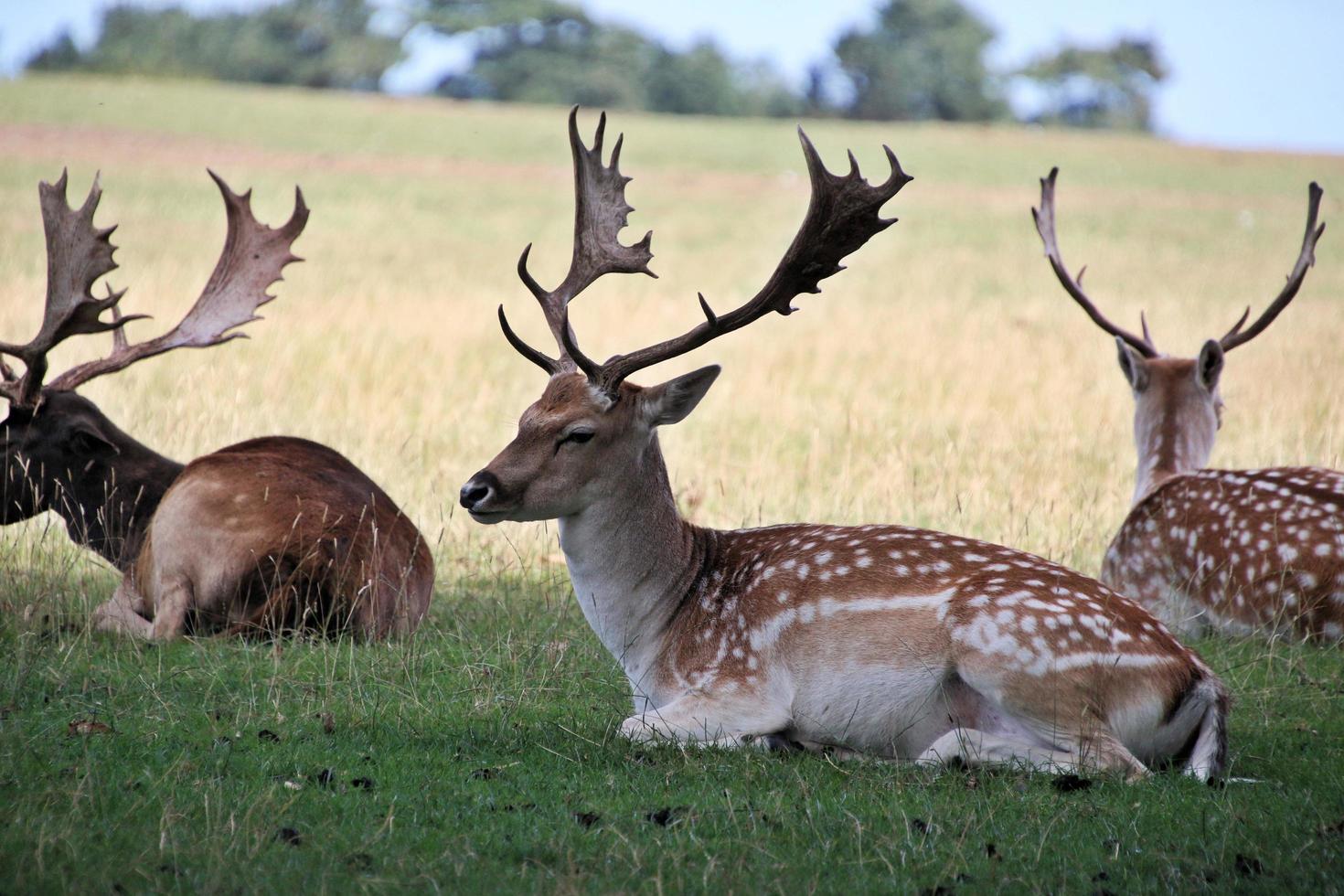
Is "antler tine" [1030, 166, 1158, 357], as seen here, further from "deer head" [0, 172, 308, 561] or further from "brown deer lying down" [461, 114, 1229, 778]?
"deer head" [0, 172, 308, 561]

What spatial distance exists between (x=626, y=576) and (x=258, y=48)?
72495 millimetres

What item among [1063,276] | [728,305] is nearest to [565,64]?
[728,305]

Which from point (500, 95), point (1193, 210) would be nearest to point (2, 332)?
point (1193, 210)

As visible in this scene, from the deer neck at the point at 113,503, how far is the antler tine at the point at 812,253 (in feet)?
10.4

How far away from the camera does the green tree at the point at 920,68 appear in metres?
73.2

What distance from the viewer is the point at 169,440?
9.59 metres

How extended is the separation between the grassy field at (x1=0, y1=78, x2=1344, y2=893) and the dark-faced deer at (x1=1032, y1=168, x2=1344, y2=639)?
0.83 feet

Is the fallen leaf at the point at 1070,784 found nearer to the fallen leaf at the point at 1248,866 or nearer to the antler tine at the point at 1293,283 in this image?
the fallen leaf at the point at 1248,866

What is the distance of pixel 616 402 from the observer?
5262 millimetres

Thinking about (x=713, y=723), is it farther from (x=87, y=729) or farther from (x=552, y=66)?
(x=552, y=66)

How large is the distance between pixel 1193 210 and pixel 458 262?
728 inches

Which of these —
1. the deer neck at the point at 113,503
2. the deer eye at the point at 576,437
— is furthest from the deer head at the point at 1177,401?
the deer neck at the point at 113,503

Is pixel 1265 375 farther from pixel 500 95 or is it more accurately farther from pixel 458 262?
pixel 500 95

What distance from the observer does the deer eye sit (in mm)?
5180
